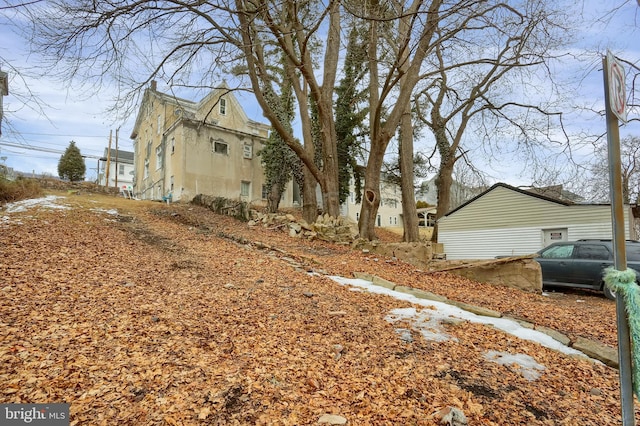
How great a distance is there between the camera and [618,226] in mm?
1488

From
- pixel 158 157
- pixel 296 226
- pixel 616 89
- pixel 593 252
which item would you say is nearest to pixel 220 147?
pixel 158 157

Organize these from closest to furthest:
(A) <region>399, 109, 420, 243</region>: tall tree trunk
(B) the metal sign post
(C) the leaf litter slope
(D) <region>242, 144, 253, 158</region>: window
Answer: (B) the metal sign post < (C) the leaf litter slope < (A) <region>399, 109, 420, 243</region>: tall tree trunk < (D) <region>242, 144, 253, 158</region>: window

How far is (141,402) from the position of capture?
6.63ft

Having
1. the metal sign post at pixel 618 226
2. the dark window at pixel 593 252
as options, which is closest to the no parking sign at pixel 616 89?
the metal sign post at pixel 618 226

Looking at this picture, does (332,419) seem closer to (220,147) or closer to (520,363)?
(520,363)

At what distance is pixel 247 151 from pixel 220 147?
1.90 m

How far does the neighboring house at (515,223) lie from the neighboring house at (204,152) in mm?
11518

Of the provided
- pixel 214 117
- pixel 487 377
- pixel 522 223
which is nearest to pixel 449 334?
pixel 487 377

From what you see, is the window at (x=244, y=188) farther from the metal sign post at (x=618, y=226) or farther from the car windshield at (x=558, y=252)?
the metal sign post at (x=618, y=226)

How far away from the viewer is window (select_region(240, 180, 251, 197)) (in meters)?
21.6

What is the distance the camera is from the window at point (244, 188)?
2162cm

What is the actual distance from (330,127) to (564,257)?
735 cm

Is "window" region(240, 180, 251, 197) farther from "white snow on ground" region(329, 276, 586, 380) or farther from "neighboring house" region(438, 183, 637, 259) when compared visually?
"white snow on ground" region(329, 276, 586, 380)

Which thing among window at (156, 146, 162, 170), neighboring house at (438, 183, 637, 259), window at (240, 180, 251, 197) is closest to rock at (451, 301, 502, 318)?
neighboring house at (438, 183, 637, 259)
